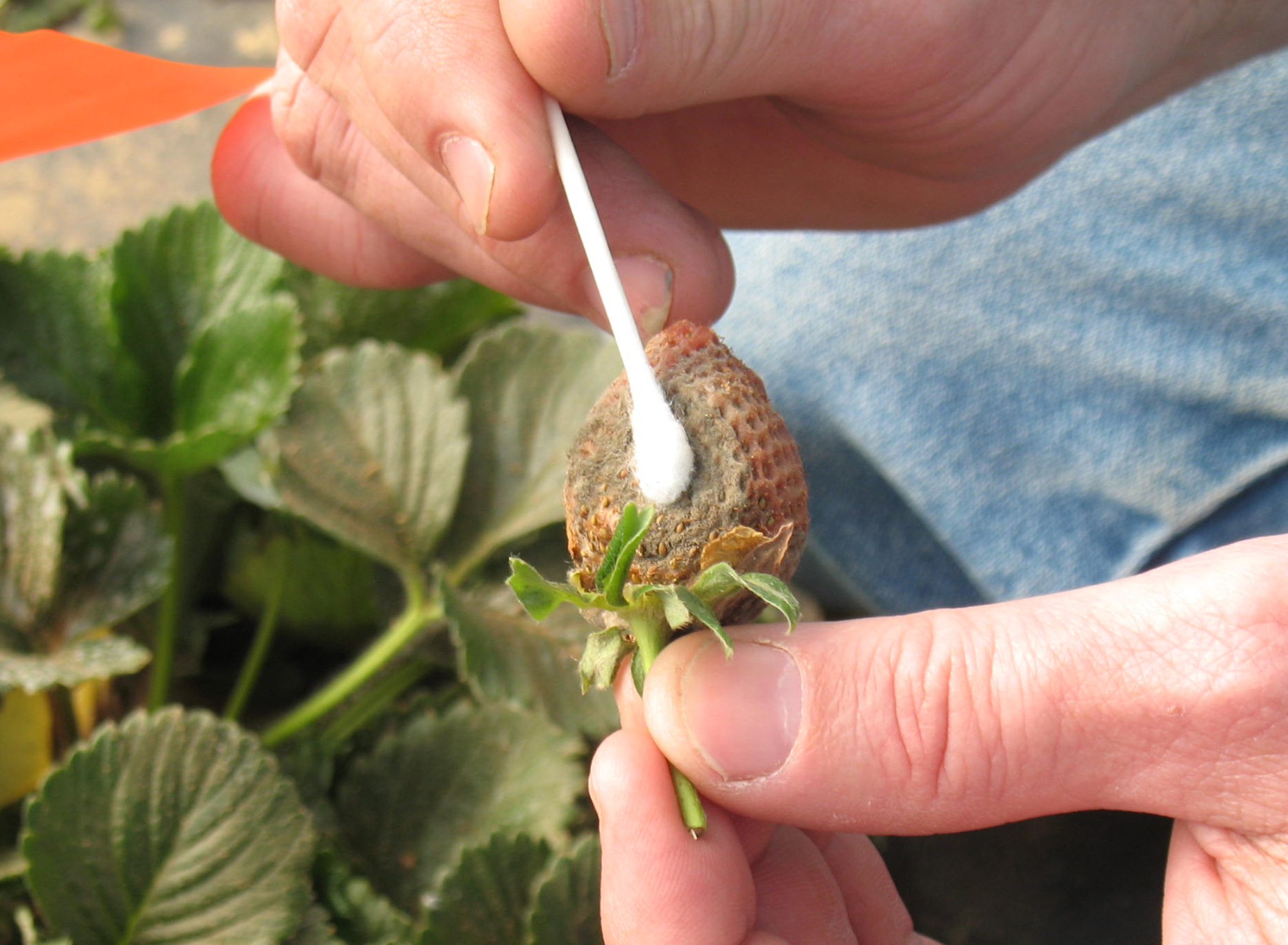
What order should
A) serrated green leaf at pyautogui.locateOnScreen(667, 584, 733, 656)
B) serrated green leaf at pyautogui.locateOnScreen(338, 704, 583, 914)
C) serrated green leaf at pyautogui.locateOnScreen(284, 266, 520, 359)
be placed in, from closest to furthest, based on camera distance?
serrated green leaf at pyautogui.locateOnScreen(667, 584, 733, 656)
serrated green leaf at pyautogui.locateOnScreen(338, 704, 583, 914)
serrated green leaf at pyautogui.locateOnScreen(284, 266, 520, 359)

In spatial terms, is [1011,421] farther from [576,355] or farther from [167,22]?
[167,22]

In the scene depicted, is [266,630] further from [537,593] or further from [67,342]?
[537,593]

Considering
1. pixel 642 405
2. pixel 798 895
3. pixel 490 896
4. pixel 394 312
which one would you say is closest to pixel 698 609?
pixel 642 405

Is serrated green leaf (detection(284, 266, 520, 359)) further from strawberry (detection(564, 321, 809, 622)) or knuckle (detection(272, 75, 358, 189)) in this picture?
strawberry (detection(564, 321, 809, 622))

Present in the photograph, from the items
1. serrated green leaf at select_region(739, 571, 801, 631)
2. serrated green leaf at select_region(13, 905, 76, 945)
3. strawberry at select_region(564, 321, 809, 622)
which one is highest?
strawberry at select_region(564, 321, 809, 622)

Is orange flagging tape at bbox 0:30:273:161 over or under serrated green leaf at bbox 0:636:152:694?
over

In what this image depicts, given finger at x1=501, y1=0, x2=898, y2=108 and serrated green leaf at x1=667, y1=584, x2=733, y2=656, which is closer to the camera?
serrated green leaf at x1=667, y1=584, x2=733, y2=656

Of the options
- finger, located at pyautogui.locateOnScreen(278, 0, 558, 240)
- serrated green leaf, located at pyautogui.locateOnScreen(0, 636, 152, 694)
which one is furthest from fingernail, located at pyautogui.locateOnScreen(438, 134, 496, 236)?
serrated green leaf, located at pyautogui.locateOnScreen(0, 636, 152, 694)

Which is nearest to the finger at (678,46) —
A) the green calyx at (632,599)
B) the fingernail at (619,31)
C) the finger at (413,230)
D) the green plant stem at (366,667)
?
the fingernail at (619,31)
